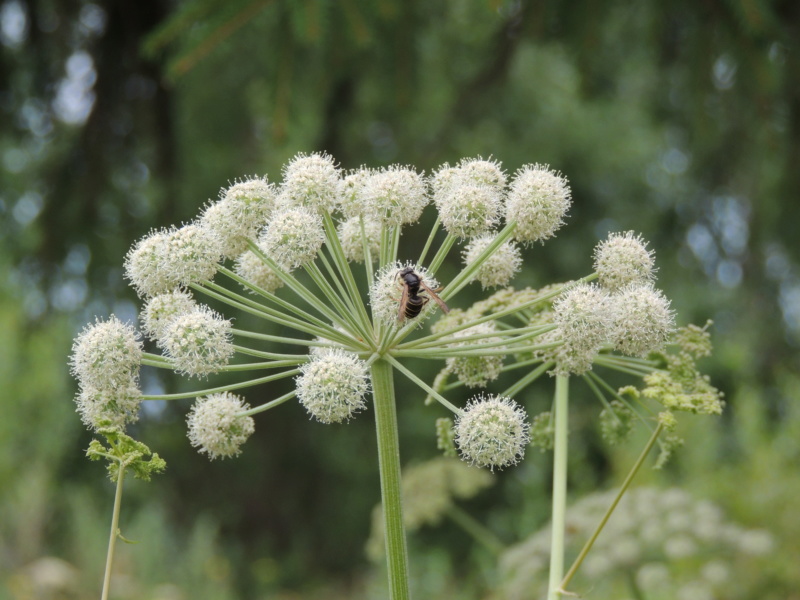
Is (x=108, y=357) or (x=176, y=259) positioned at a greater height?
(x=176, y=259)

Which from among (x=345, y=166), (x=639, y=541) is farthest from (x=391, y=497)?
(x=345, y=166)

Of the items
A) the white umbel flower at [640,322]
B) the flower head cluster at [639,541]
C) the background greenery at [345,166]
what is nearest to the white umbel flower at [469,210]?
the white umbel flower at [640,322]

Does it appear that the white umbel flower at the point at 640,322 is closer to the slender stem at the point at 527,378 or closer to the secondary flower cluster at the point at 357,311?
the secondary flower cluster at the point at 357,311

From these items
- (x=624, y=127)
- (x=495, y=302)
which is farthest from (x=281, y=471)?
(x=495, y=302)

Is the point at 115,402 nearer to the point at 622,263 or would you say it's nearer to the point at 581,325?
the point at 581,325

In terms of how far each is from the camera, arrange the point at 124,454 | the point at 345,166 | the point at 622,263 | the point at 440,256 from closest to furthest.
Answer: the point at 124,454
the point at 622,263
the point at 440,256
the point at 345,166

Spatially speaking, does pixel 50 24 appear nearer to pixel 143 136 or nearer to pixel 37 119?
pixel 143 136

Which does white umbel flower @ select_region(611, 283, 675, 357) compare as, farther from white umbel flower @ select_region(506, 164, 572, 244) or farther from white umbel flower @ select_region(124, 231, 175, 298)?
white umbel flower @ select_region(124, 231, 175, 298)

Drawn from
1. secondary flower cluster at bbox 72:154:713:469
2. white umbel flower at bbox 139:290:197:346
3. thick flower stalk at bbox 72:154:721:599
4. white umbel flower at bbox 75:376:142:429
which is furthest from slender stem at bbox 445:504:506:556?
white umbel flower at bbox 75:376:142:429
